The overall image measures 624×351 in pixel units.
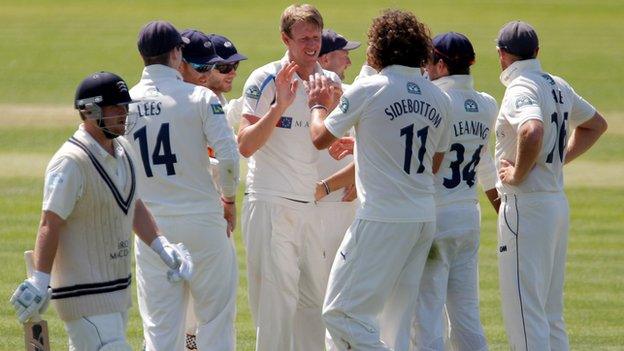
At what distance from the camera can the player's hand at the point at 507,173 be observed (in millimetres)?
7914

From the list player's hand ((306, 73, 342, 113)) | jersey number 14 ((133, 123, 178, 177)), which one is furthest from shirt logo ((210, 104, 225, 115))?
player's hand ((306, 73, 342, 113))

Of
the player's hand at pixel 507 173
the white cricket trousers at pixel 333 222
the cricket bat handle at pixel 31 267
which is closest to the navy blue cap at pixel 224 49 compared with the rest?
the white cricket trousers at pixel 333 222

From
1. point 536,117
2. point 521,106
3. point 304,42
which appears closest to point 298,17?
point 304,42

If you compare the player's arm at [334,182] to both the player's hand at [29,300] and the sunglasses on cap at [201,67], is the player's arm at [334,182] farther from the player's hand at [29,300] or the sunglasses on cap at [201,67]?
the player's hand at [29,300]

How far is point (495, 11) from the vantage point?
128 feet

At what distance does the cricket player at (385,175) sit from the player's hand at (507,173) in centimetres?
74

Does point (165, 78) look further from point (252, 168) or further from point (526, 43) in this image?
point (526, 43)

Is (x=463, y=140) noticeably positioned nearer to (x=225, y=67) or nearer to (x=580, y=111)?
(x=580, y=111)

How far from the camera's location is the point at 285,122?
821 cm

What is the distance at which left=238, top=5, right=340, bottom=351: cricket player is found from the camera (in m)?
8.13

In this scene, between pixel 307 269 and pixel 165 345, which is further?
pixel 307 269

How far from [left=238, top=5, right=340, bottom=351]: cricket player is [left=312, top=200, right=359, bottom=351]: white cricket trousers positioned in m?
0.19

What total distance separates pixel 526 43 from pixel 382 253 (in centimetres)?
177

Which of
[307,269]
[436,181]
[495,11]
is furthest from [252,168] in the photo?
[495,11]
